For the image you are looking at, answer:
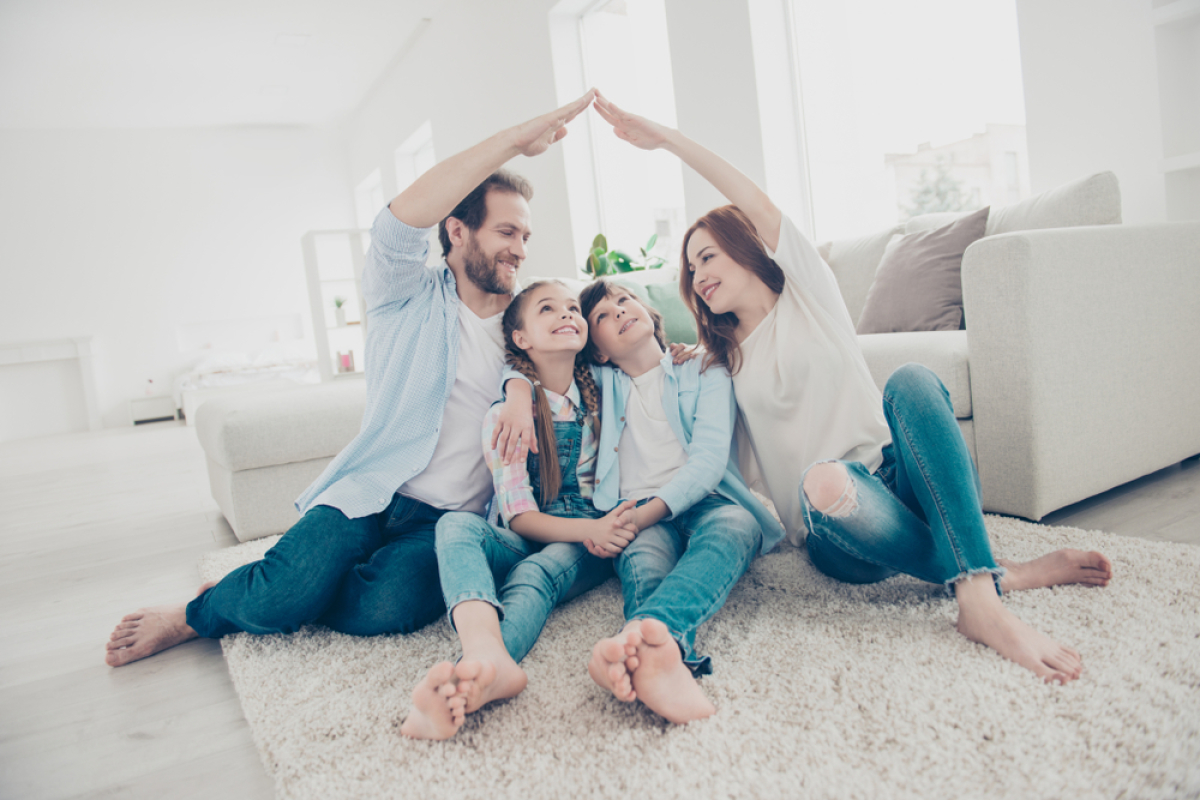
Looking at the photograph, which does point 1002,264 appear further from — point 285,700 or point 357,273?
point 357,273

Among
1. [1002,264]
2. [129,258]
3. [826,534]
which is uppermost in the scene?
[129,258]

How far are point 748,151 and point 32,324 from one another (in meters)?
8.10

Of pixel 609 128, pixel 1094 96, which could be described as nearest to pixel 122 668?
pixel 1094 96

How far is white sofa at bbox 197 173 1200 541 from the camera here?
1.46 meters

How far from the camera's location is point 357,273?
654 centimetres

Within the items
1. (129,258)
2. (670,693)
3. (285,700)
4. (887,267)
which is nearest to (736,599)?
(670,693)

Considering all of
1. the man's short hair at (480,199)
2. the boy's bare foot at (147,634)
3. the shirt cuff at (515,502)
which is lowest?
the boy's bare foot at (147,634)

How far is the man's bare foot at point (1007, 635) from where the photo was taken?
90 centimetres

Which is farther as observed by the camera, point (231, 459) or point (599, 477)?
point (231, 459)

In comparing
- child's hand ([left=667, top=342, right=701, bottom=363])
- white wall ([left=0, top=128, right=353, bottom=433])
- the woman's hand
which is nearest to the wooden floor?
child's hand ([left=667, top=342, right=701, bottom=363])

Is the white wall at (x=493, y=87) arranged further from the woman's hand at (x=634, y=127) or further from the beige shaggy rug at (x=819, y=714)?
the beige shaggy rug at (x=819, y=714)

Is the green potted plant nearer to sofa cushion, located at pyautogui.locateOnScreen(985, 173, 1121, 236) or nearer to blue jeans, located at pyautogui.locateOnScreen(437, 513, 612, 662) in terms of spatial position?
sofa cushion, located at pyautogui.locateOnScreen(985, 173, 1121, 236)

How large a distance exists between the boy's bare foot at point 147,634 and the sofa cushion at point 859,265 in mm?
2115

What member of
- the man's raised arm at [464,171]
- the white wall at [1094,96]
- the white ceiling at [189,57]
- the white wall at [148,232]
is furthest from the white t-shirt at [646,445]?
the white wall at [148,232]
